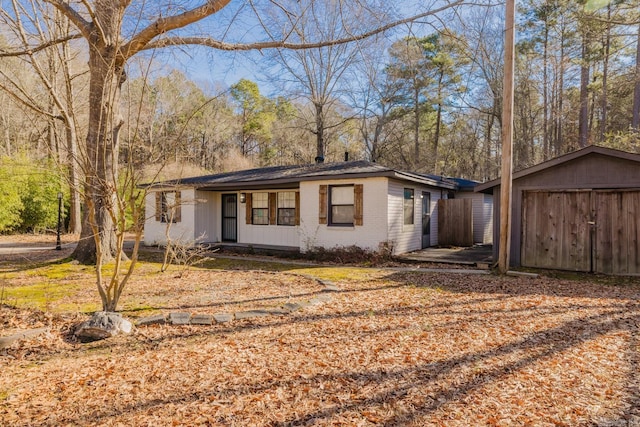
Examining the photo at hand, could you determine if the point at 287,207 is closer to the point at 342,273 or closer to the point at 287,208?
the point at 287,208

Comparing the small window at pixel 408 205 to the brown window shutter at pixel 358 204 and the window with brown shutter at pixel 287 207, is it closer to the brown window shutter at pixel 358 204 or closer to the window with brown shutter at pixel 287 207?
the brown window shutter at pixel 358 204

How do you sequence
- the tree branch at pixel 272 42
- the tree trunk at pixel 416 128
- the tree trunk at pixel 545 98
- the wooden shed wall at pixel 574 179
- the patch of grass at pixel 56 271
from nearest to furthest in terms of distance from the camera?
the tree branch at pixel 272 42 → the patch of grass at pixel 56 271 → the wooden shed wall at pixel 574 179 → the tree trunk at pixel 545 98 → the tree trunk at pixel 416 128

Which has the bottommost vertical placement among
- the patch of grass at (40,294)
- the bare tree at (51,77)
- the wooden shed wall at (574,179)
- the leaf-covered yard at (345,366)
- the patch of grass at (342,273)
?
the leaf-covered yard at (345,366)

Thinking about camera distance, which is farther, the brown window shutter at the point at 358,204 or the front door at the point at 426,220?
the front door at the point at 426,220

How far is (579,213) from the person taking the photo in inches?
330

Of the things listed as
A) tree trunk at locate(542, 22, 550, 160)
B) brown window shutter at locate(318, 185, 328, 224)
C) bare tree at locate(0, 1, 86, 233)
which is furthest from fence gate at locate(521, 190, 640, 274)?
tree trunk at locate(542, 22, 550, 160)

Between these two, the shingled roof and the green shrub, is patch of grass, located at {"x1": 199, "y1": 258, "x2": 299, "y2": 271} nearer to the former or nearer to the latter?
the shingled roof

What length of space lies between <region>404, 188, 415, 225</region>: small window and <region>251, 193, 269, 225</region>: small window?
4.83 m

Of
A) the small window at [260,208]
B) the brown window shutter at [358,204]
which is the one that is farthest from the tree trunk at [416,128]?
the brown window shutter at [358,204]

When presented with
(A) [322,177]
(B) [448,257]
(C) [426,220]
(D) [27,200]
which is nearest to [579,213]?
(B) [448,257]

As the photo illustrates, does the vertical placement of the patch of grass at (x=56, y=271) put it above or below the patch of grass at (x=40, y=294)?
above

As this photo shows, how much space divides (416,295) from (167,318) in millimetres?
3901

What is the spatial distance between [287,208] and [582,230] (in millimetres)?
8292

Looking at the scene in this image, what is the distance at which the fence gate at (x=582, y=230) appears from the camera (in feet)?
25.9
